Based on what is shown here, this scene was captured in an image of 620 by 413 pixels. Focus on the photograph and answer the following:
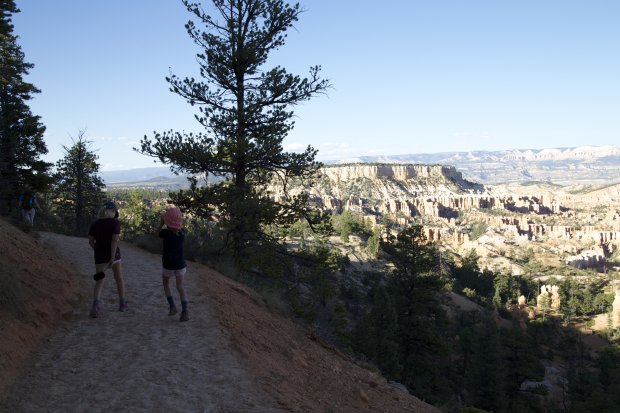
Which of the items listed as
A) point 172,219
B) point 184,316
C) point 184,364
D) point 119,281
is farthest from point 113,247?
Answer: point 184,364

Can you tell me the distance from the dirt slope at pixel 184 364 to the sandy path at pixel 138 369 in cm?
1

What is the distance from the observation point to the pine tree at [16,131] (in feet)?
71.2

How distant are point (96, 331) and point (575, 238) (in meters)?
187

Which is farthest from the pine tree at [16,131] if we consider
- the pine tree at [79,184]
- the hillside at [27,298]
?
the hillside at [27,298]

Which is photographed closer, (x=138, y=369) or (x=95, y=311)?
(x=138, y=369)

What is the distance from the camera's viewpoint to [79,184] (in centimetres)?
2831

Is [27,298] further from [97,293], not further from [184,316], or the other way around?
[184,316]

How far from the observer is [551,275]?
110 metres

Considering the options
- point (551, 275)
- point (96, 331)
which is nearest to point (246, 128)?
point (96, 331)

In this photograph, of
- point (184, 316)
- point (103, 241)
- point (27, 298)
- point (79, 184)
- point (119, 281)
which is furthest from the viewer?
point (79, 184)

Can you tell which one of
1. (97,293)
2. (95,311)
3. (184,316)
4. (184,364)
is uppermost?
(97,293)

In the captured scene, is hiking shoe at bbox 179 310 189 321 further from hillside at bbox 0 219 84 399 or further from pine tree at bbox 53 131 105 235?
pine tree at bbox 53 131 105 235

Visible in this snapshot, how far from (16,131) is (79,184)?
19.5 feet

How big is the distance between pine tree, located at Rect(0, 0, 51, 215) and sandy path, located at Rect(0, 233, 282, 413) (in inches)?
693
